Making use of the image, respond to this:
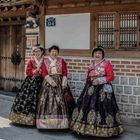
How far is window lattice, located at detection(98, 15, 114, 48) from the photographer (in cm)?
758

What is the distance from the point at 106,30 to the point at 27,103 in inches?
85.1

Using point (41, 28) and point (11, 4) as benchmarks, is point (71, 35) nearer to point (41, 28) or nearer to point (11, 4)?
point (41, 28)

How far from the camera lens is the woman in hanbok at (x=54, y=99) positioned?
7.08 m

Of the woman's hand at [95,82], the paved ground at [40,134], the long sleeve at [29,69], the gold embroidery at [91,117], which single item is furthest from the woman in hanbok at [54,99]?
the woman's hand at [95,82]

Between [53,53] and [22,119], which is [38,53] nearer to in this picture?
[53,53]

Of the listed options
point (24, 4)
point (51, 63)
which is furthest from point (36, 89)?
point (24, 4)

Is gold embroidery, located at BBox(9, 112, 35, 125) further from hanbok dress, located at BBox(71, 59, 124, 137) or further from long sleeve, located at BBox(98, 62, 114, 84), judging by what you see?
long sleeve, located at BBox(98, 62, 114, 84)

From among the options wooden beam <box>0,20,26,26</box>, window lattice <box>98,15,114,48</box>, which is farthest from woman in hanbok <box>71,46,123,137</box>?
wooden beam <box>0,20,26,26</box>

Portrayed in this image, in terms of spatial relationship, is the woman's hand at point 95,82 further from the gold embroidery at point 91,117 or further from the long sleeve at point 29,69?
the long sleeve at point 29,69

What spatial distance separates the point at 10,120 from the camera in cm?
788

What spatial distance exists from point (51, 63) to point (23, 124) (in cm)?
135

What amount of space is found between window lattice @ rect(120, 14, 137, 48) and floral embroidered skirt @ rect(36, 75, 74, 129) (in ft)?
5.00

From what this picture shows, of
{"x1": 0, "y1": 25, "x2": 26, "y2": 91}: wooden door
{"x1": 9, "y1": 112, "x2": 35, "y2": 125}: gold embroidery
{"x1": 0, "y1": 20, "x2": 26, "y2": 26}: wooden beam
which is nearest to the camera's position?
{"x1": 9, "y1": 112, "x2": 35, "y2": 125}: gold embroidery

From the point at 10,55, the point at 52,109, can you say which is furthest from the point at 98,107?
the point at 10,55
